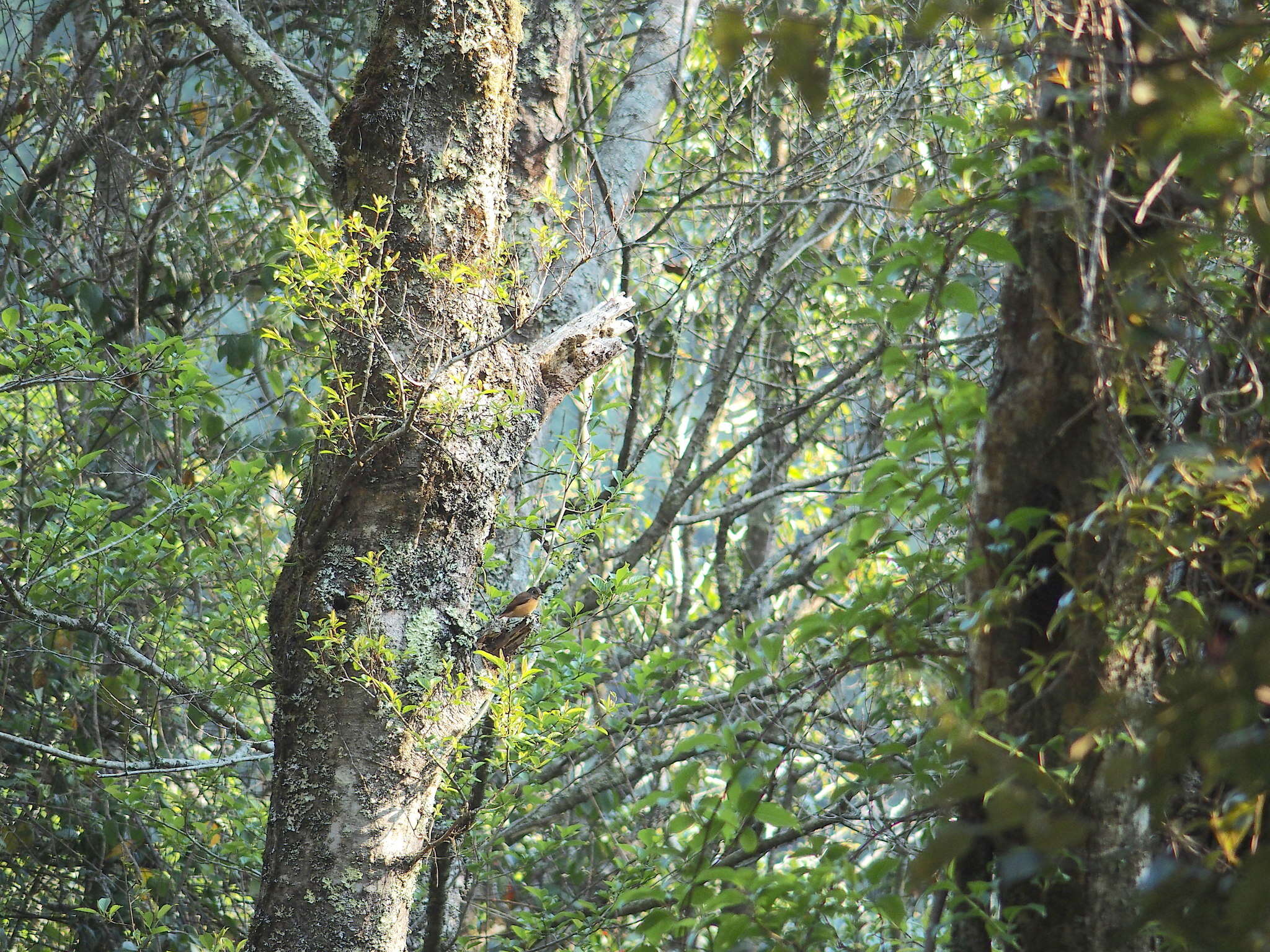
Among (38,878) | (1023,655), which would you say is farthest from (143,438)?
(1023,655)

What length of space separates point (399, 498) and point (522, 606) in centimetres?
37

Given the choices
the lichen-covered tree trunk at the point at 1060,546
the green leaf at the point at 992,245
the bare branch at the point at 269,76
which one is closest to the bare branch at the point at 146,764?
the bare branch at the point at 269,76

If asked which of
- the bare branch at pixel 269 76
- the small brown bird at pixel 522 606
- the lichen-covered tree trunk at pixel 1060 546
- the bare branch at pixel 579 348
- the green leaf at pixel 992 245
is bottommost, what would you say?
the lichen-covered tree trunk at pixel 1060 546

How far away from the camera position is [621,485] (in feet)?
8.63

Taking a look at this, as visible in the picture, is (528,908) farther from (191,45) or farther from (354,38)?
(191,45)

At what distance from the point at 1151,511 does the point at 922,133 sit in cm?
365

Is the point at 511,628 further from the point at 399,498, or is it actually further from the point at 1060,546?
the point at 1060,546

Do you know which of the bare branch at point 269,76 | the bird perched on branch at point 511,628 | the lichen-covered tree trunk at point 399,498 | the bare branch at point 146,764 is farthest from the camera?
the bare branch at point 269,76

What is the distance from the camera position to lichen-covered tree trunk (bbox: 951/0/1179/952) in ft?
3.59

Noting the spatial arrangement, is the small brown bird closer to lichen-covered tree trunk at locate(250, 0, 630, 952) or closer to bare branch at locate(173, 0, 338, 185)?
lichen-covered tree trunk at locate(250, 0, 630, 952)

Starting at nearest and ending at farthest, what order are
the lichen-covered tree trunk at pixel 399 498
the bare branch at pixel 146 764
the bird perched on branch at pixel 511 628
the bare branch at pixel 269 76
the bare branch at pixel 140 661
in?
the lichen-covered tree trunk at pixel 399 498 < the bird perched on branch at pixel 511 628 < the bare branch at pixel 146 764 < the bare branch at pixel 140 661 < the bare branch at pixel 269 76

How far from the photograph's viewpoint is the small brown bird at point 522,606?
2.24 metres

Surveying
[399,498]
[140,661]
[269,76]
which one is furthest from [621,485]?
[269,76]

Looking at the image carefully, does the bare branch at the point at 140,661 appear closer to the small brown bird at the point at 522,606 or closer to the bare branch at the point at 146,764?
the bare branch at the point at 146,764
